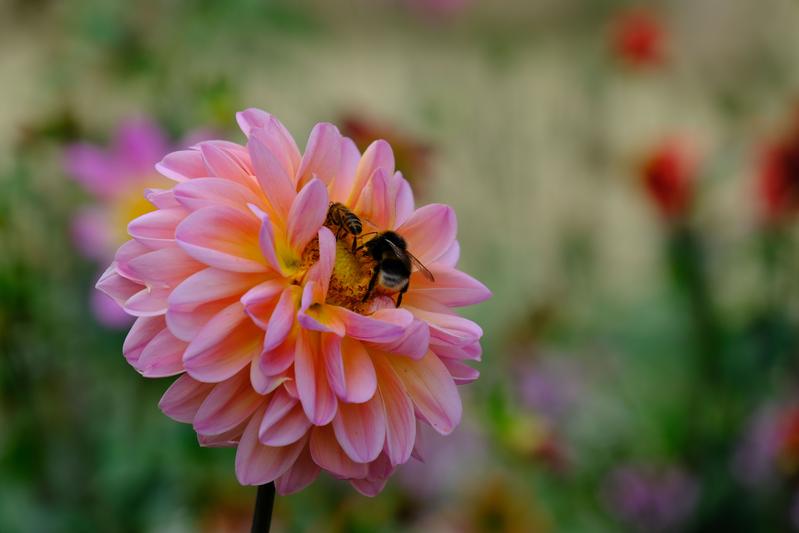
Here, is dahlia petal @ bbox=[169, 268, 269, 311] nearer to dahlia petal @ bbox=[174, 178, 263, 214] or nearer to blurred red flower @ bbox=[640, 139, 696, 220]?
dahlia petal @ bbox=[174, 178, 263, 214]

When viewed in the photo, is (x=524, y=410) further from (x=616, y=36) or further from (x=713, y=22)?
(x=713, y=22)

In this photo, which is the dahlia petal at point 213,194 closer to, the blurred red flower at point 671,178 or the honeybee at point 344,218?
the honeybee at point 344,218

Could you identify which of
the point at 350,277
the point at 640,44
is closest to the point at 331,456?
the point at 350,277

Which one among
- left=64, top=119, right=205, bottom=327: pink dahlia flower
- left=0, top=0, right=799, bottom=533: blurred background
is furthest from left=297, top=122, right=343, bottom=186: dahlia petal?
left=64, top=119, right=205, bottom=327: pink dahlia flower

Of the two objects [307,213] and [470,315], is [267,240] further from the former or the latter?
[470,315]

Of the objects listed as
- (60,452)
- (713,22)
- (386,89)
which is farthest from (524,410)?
(713,22)

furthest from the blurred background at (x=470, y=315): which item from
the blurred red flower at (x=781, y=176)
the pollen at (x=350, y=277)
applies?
the pollen at (x=350, y=277)

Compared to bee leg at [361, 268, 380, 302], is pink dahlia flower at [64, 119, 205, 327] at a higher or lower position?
lower
